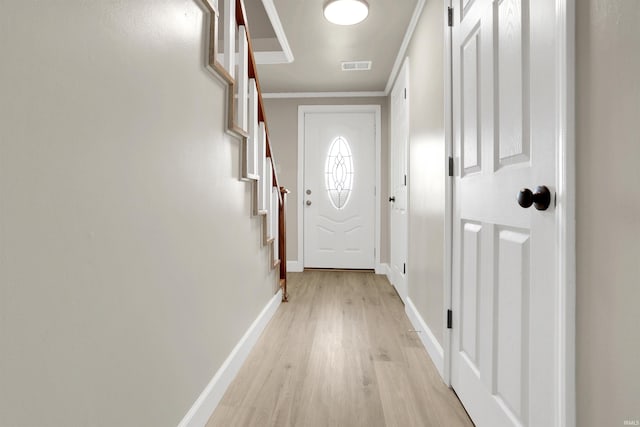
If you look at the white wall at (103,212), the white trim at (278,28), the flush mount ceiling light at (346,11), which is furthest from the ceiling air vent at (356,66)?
the white wall at (103,212)

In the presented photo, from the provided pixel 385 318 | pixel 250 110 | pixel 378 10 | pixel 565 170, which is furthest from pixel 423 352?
pixel 378 10

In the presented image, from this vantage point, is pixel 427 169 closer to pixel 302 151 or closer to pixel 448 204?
pixel 448 204

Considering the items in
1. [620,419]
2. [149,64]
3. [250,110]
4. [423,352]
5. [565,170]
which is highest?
[250,110]

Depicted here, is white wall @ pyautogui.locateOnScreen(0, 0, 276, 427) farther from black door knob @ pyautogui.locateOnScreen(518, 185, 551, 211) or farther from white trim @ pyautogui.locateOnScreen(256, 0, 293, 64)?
white trim @ pyautogui.locateOnScreen(256, 0, 293, 64)

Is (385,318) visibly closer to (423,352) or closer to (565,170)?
(423,352)

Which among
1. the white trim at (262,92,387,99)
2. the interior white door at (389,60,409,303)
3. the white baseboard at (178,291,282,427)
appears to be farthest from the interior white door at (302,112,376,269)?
the white baseboard at (178,291,282,427)

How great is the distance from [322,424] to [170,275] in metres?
0.80

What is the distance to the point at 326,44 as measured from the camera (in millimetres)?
3145

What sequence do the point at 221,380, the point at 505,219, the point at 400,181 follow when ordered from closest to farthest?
the point at 505,219
the point at 221,380
the point at 400,181

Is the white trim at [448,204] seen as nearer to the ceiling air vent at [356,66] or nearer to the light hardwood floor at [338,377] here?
the light hardwood floor at [338,377]

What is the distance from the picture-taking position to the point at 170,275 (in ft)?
3.64

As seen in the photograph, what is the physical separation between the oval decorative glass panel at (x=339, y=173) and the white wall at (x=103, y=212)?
3.21 m

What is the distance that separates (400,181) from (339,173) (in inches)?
51.5

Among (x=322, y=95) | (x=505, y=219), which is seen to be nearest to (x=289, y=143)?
(x=322, y=95)
